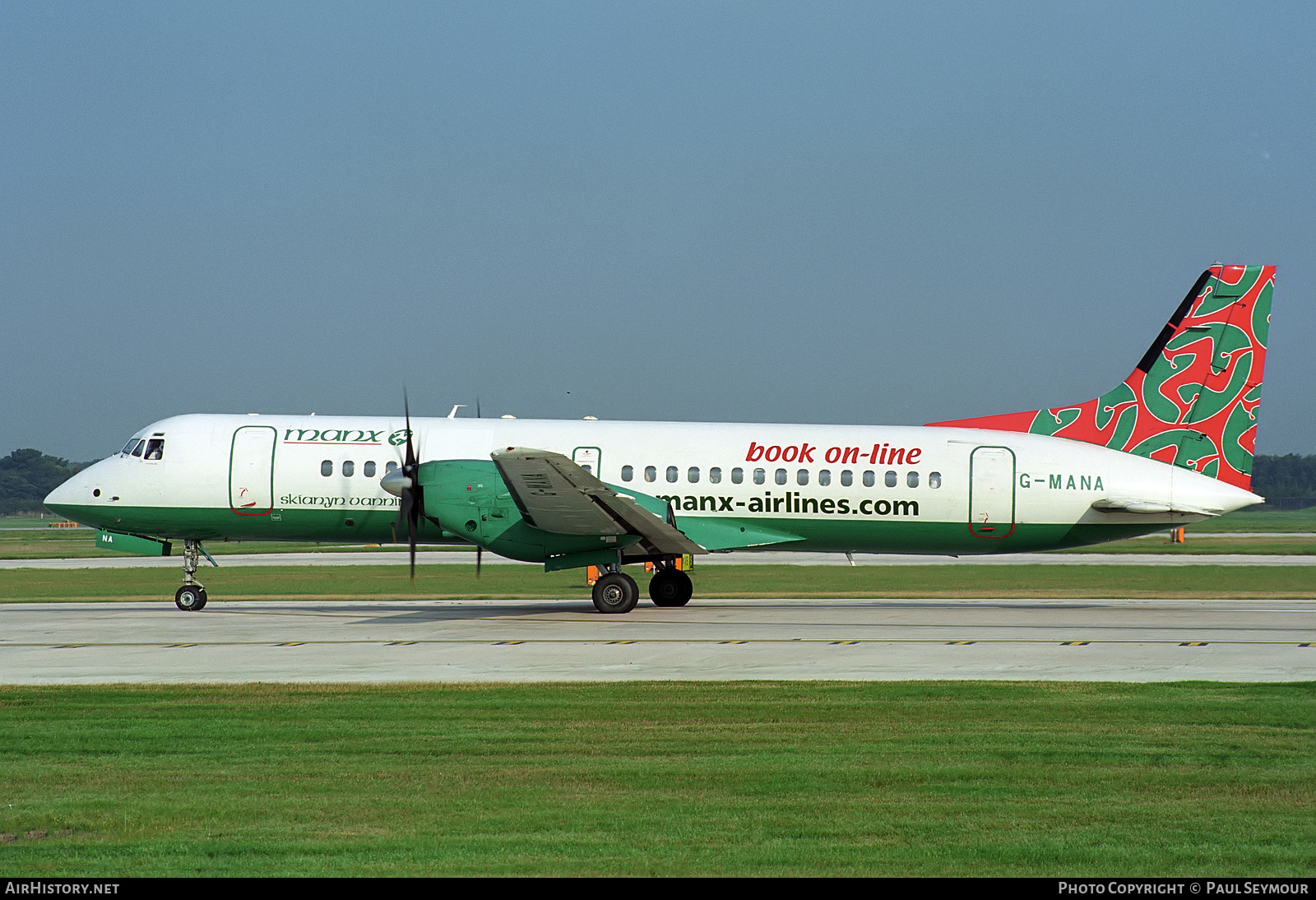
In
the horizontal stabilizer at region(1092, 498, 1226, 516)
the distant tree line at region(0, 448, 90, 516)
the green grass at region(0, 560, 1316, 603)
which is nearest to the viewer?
the horizontal stabilizer at region(1092, 498, 1226, 516)

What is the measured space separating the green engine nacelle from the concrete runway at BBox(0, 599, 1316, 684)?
165cm

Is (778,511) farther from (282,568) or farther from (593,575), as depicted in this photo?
(282,568)

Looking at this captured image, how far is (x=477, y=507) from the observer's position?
26312 millimetres

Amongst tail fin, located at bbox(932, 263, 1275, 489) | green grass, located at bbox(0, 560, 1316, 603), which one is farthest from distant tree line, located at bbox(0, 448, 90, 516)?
tail fin, located at bbox(932, 263, 1275, 489)

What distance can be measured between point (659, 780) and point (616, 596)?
1615 cm

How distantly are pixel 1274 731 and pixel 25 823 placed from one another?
11.4 m

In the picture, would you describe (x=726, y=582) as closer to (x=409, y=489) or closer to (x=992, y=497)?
(x=992, y=497)

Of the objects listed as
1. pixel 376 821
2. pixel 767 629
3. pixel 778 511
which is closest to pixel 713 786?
pixel 376 821

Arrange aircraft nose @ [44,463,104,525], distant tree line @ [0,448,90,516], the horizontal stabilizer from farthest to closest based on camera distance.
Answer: distant tree line @ [0,448,90,516] < aircraft nose @ [44,463,104,525] < the horizontal stabilizer

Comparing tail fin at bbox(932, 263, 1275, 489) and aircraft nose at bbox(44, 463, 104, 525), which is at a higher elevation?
tail fin at bbox(932, 263, 1275, 489)

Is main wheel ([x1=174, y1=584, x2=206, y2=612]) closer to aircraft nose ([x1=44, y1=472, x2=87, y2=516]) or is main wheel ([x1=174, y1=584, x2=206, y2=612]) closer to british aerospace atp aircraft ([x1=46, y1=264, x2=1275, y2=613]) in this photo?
british aerospace atp aircraft ([x1=46, y1=264, x2=1275, y2=613])

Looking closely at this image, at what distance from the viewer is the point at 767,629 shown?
23.6 metres

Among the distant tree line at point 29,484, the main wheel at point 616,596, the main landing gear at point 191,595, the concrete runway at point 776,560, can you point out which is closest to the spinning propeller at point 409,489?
the main wheel at point 616,596

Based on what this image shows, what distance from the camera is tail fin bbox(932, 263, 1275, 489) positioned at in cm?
2897
